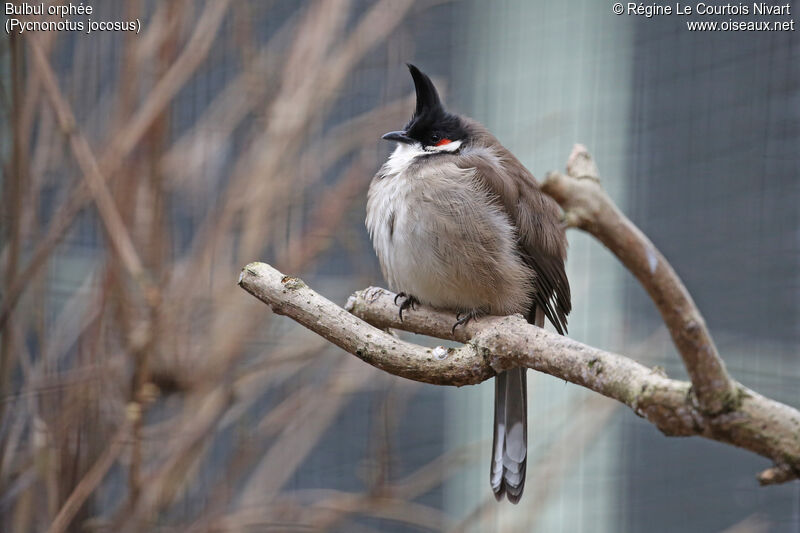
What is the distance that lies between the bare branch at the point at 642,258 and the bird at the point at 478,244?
1051 mm

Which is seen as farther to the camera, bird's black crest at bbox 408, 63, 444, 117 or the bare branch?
bird's black crest at bbox 408, 63, 444, 117

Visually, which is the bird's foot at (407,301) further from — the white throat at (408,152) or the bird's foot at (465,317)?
the white throat at (408,152)

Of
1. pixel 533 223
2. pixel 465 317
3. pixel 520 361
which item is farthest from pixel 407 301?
pixel 520 361

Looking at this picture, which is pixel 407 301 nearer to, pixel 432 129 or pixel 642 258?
pixel 432 129

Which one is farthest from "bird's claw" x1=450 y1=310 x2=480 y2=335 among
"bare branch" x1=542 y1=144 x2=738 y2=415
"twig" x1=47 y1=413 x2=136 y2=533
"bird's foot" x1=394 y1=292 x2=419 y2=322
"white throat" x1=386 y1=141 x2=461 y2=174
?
"bare branch" x1=542 y1=144 x2=738 y2=415

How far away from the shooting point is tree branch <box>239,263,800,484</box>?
3.32ft

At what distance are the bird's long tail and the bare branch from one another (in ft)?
3.80

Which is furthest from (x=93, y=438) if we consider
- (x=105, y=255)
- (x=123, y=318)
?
(x=105, y=255)

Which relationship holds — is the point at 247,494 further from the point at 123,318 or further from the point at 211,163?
the point at 211,163

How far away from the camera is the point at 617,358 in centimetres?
119

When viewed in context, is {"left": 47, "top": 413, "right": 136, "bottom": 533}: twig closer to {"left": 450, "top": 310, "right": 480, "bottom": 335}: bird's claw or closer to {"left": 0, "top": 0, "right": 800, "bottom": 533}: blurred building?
{"left": 0, "top": 0, "right": 800, "bottom": 533}: blurred building

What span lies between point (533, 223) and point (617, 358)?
102 centimetres

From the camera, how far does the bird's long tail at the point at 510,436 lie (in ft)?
6.91

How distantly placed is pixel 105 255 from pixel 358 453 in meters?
1.60
